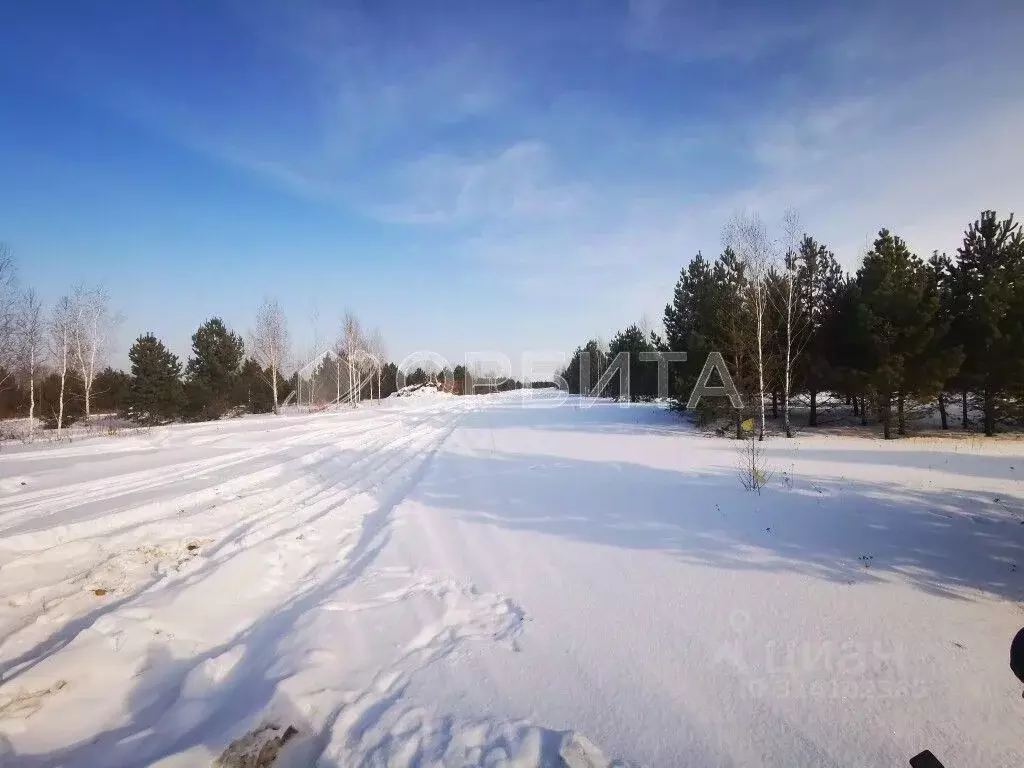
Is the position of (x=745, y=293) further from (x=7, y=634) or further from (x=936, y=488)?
(x=7, y=634)

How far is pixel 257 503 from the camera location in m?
7.55

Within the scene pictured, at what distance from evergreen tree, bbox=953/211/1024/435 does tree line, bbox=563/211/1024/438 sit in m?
0.04

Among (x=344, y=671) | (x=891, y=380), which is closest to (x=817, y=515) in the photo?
(x=344, y=671)

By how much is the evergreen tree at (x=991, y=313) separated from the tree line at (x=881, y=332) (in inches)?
1.4

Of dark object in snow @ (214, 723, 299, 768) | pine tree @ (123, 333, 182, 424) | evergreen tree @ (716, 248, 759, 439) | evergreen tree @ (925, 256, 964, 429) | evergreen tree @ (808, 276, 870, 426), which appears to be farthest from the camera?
pine tree @ (123, 333, 182, 424)

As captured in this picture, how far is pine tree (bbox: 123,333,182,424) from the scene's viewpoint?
995 inches

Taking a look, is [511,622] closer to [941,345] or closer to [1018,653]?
[1018,653]

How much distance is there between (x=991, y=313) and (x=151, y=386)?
39353 millimetres

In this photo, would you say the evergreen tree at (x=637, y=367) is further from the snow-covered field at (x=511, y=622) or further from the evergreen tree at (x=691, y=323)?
the snow-covered field at (x=511, y=622)

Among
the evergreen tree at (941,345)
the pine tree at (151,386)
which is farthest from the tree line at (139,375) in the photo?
the evergreen tree at (941,345)

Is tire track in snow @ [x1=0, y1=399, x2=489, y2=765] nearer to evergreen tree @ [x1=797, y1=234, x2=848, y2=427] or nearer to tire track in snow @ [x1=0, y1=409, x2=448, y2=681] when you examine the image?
tire track in snow @ [x1=0, y1=409, x2=448, y2=681]

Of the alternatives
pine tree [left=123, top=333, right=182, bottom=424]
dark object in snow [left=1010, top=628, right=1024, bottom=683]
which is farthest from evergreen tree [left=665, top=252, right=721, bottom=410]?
pine tree [left=123, top=333, right=182, bottom=424]

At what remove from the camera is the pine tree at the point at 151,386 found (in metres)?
25.3

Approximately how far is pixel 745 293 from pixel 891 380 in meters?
5.78
